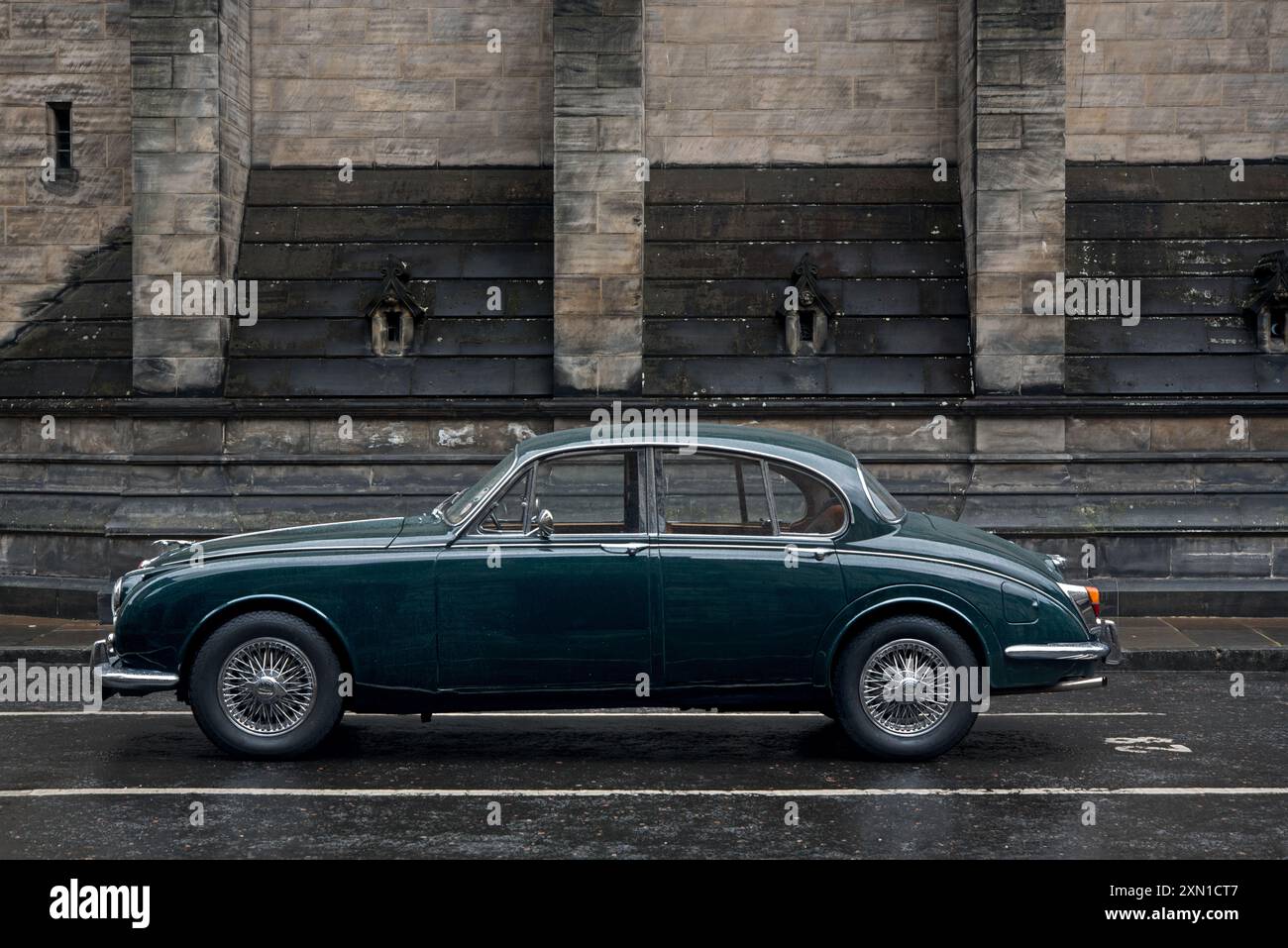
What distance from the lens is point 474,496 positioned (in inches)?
313

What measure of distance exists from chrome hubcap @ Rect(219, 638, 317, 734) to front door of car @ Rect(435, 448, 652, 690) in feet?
2.43

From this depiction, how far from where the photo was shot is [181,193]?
46.0ft

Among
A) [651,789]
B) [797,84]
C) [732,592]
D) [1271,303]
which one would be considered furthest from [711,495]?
[797,84]

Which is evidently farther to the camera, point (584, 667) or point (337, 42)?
point (337, 42)

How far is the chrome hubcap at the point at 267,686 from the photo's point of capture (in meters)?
7.74

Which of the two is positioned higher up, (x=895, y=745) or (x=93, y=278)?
(x=93, y=278)

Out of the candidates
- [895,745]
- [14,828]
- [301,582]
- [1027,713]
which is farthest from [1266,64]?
[14,828]

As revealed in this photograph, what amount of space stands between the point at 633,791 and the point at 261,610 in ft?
7.02

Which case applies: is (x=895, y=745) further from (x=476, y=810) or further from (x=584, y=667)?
(x=476, y=810)

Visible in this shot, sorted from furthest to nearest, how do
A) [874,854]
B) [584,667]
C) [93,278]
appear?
[93,278], [584,667], [874,854]

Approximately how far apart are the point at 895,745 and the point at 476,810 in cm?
223

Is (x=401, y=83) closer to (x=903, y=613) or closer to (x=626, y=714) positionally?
(x=626, y=714)

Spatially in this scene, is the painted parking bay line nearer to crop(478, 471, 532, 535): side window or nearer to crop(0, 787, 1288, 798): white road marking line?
crop(478, 471, 532, 535): side window

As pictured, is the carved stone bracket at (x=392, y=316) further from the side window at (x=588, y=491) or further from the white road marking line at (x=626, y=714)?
the side window at (x=588, y=491)
